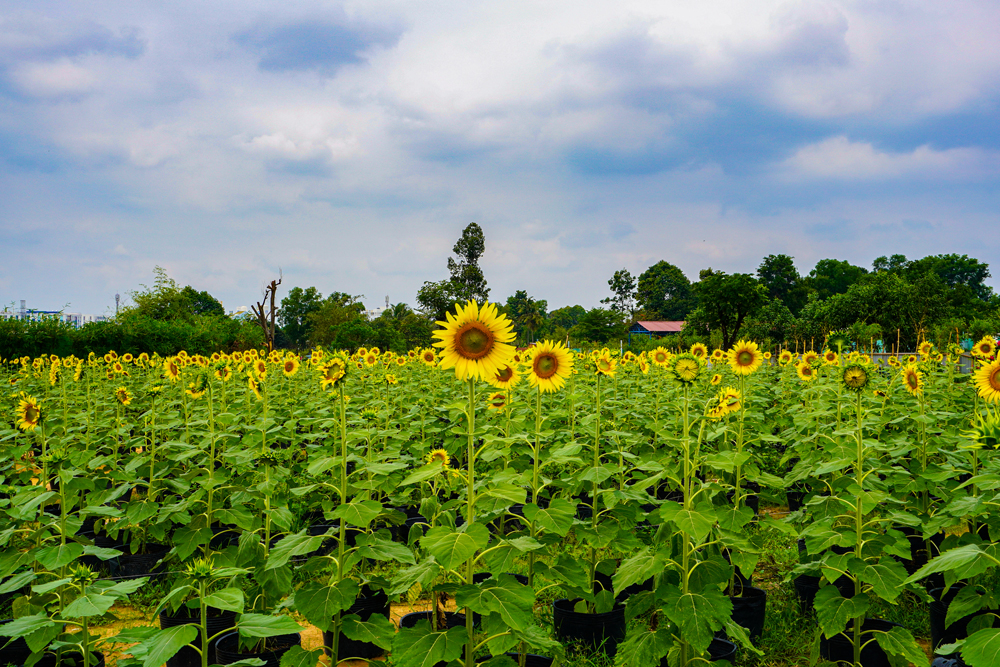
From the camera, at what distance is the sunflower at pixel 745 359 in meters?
4.91

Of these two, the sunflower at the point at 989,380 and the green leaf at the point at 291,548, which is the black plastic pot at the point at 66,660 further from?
the sunflower at the point at 989,380

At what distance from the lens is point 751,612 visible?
12.4ft

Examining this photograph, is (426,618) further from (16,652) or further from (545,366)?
(16,652)

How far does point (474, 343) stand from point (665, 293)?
9126 centimetres

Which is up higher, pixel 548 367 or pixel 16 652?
pixel 548 367

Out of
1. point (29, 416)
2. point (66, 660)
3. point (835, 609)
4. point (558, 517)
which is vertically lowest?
point (66, 660)

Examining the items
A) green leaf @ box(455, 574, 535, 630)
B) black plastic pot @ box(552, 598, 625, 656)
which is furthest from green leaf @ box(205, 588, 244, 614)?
black plastic pot @ box(552, 598, 625, 656)

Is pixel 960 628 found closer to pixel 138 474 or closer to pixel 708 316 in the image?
pixel 138 474

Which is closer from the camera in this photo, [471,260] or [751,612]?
[751,612]

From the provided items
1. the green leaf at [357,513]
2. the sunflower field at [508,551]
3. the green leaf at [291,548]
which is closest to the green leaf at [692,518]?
the sunflower field at [508,551]

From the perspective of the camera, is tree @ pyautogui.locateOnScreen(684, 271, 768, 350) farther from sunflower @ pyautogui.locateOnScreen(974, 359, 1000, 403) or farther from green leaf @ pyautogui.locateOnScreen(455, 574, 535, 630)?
green leaf @ pyautogui.locateOnScreen(455, 574, 535, 630)

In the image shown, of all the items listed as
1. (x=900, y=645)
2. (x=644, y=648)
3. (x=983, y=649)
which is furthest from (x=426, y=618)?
(x=983, y=649)

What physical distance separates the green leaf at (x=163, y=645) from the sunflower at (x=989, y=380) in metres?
4.70

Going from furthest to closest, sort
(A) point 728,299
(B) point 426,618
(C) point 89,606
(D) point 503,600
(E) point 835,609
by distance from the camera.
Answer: (A) point 728,299, (B) point 426,618, (E) point 835,609, (D) point 503,600, (C) point 89,606
